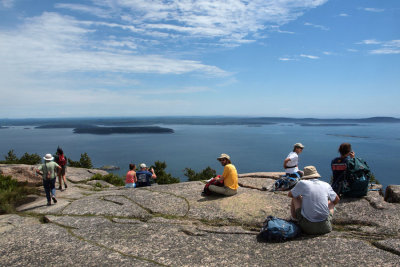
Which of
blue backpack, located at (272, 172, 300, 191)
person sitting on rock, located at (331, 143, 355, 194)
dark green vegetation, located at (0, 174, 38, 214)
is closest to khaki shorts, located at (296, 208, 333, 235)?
person sitting on rock, located at (331, 143, 355, 194)

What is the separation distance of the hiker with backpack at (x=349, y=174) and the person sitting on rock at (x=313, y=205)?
6.46ft

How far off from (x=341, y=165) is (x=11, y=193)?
36.8 ft

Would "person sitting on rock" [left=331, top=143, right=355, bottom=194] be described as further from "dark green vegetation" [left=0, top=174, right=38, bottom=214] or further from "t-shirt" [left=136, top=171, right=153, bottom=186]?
"dark green vegetation" [left=0, top=174, right=38, bottom=214]

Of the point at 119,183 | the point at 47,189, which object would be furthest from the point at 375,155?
the point at 47,189

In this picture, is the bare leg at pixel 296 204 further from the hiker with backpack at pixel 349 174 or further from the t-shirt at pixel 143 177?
the t-shirt at pixel 143 177

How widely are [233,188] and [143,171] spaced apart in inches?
182

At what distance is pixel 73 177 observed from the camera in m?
15.9

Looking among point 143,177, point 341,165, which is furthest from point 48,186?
point 341,165

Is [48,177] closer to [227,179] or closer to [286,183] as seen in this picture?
[227,179]

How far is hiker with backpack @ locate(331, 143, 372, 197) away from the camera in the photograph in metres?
7.51

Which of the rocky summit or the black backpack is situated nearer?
the rocky summit

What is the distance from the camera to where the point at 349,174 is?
24.9ft

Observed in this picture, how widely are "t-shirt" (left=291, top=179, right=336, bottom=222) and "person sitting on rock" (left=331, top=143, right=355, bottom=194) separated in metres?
2.16

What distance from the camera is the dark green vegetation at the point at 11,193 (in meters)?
8.91
